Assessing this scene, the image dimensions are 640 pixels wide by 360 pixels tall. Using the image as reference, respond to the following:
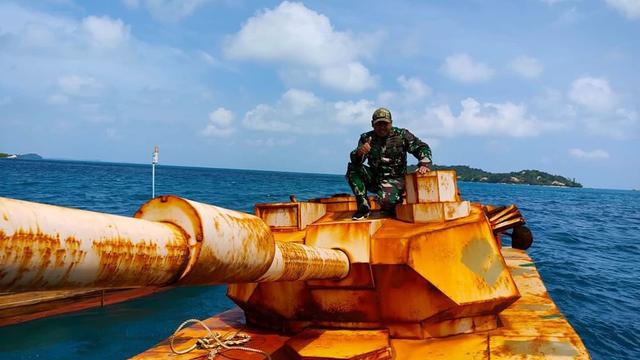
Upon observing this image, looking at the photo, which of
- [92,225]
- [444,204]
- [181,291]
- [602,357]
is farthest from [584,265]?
[92,225]

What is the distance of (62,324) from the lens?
9.92 meters

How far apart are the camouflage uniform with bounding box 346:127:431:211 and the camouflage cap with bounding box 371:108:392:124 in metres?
0.28

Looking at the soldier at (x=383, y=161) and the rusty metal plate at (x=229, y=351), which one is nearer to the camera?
the rusty metal plate at (x=229, y=351)

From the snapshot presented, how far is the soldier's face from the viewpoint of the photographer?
661cm

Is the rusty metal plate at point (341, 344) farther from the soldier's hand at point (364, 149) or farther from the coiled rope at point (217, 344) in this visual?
the soldier's hand at point (364, 149)

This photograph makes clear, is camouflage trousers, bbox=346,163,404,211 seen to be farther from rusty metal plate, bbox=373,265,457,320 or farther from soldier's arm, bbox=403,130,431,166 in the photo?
rusty metal plate, bbox=373,265,457,320

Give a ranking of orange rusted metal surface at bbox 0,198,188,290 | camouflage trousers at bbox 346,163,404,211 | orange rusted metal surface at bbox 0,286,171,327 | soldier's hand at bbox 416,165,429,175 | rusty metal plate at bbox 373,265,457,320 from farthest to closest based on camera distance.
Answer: orange rusted metal surface at bbox 0,286,171,327 → camouflage trousers at bbox 346,163,404,211 → soldier's hand at bbox 416,165,429,175 → rusty metal plate at bbox 373,265,457,320 → orange rusted metal surface at bbox 0,198,188,290

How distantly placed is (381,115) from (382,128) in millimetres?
184

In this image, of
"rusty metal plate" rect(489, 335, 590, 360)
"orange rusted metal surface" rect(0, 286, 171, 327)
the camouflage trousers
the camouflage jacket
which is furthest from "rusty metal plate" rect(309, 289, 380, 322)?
"orange rusted metal surface" rect(0, 286, 171, 327)

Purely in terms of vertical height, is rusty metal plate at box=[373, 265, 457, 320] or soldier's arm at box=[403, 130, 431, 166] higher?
soldier's arm at box=[403, 130, 431, 166]

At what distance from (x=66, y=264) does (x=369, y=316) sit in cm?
394

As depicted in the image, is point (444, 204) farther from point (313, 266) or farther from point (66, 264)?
point (66, 264)

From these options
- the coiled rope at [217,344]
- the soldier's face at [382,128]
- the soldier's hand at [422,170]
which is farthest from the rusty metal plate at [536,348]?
the soldier's face at [382,128]

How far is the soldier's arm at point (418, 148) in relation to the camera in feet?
20.9
